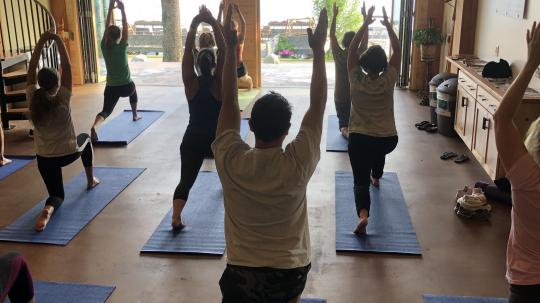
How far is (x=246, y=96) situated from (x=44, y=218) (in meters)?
5.03

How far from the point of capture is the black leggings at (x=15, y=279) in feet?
7.04

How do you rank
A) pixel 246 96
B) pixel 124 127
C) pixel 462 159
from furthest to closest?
pixel 246 96 → pixel 124 127 → pixel 462 159

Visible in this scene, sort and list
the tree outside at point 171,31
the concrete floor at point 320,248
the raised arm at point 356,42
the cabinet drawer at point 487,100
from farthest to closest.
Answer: the tree outside at point 171,31
the cabinet drawer at point 487,100
the raised arm at point 356,42
the concrete floor at point 320,248

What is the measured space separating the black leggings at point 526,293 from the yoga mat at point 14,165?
4.65 m

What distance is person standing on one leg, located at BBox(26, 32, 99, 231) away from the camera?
3861mm

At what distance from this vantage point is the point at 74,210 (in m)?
4.30

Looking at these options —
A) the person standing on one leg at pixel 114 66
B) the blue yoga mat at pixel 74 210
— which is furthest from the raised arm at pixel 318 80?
the person standing on one leg at pixel 114 66

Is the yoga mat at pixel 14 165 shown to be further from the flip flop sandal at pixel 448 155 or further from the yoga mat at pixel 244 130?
the flip flop sandal at pixel 448 155

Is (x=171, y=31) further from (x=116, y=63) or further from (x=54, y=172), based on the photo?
(x=54, y=172)

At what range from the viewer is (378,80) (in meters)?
3.61

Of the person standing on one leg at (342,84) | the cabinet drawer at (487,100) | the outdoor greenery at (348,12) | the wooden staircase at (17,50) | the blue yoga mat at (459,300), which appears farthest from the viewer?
the outdoor greenery at (348,12)

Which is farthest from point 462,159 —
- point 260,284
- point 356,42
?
point 260,284

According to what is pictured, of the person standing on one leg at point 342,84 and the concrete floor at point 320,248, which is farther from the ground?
the person standing on one leg at point 342,84

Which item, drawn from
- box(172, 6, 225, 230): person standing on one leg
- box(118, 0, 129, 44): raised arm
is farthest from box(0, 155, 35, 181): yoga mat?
box(172, 6, 225, 230): person standing on one leg
